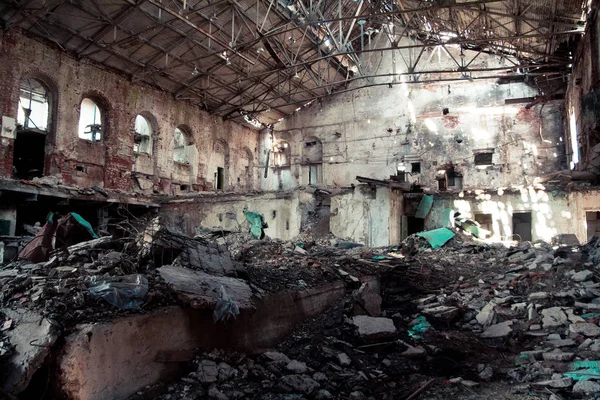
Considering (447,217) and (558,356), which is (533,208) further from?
(558,356)

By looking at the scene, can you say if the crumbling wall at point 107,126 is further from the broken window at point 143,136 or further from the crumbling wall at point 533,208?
the crumbling wall at point 533,208

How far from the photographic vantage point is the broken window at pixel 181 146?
67.8ft

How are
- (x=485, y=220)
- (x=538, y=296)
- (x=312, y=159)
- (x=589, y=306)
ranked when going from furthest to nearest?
(x=312, y=159) → (x=485, y=220) → (x=538, y=296) → (x=589, y=306)

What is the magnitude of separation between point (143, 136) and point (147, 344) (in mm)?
17055

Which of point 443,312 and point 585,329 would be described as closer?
point 585,329

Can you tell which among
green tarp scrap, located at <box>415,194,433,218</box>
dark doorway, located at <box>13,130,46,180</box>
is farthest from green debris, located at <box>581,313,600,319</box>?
dark doorway, located at <box>13,130,46,180</box>

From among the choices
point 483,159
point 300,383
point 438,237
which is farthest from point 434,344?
point 483,159

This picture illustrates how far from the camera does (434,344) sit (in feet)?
18.2

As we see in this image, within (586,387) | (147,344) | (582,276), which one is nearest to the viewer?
(586,387)

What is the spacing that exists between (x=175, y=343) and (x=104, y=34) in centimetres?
1407

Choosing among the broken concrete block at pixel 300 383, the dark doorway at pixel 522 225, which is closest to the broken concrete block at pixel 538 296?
the broken concrete block at pixel 300 383

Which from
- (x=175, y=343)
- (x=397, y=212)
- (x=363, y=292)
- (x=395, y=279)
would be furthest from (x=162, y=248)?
(x=397, y=212)

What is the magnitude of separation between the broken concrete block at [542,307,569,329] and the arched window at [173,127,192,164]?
686 inches

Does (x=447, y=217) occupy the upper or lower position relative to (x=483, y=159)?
lower
